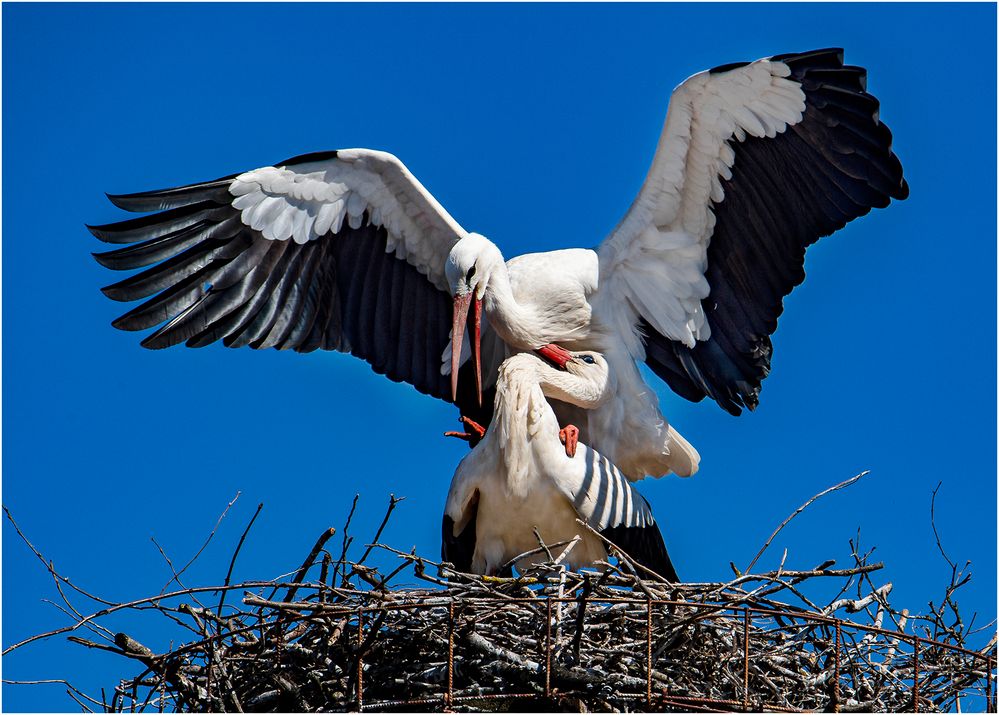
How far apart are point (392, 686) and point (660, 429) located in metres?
1.59

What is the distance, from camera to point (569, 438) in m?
5.59

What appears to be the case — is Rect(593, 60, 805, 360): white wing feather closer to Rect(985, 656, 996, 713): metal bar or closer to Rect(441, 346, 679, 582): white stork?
Rect(441, 346, 679, 582): white stork

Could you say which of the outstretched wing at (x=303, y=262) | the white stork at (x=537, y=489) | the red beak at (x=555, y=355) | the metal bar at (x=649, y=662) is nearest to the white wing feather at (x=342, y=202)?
the outstretched wing at (x=303, y=262)

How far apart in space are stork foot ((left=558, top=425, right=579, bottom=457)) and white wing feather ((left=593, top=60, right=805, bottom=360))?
1.65 ft

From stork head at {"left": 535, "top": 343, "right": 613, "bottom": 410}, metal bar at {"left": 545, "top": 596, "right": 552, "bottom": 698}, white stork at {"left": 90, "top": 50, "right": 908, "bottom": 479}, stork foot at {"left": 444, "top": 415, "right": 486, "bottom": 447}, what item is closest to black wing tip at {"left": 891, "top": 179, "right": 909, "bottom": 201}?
white stork at {"left": 90, "top": 50, "right": 908, "bottom": 479}

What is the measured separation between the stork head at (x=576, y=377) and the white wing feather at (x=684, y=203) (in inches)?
8.3

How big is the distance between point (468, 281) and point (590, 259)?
1.58ft

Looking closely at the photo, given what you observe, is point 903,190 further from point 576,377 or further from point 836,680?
point 836,680

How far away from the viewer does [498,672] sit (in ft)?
15.1

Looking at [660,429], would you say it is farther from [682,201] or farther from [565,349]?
[682,201]

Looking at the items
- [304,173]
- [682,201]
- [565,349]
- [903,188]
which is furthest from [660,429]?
[304,173]

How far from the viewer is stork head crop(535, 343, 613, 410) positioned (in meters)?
5.66

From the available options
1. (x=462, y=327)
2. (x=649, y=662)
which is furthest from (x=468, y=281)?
(x=649, y=662)

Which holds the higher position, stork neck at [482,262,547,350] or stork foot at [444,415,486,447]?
stork neck at [482,262,547,350]
